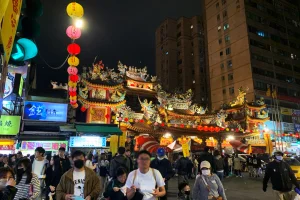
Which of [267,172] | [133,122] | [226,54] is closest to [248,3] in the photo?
[226,54]

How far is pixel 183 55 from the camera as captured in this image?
66375 millimetres

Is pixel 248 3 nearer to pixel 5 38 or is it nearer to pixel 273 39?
pixel 273 39

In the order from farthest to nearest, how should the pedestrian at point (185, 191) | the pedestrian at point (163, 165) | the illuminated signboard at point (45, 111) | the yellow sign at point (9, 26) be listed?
the illuminated signboard at point (45, 111), the pedestrian at point (163, 165), the pedestrian at point (185, 191), the yellow sign at point (9, 26)

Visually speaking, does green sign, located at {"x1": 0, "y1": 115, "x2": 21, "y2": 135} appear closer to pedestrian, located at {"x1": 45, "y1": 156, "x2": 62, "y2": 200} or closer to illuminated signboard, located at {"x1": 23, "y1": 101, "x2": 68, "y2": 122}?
illuminated signboard, located at {"x1": 23, "y1": 101, "x2": 68, "y2": 122}

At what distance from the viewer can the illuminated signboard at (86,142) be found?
16266 millimetres

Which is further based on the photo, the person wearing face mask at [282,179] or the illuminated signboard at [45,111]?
the illuminated signboard at [45,111]

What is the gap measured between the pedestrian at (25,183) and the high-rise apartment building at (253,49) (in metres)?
42.0

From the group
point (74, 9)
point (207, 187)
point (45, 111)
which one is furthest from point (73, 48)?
point (207, 187)

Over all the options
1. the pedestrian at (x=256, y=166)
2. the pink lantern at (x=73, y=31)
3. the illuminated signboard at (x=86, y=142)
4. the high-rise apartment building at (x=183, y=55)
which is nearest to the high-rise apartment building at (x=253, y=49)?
the high-rise apartment building at (x=183, y=55)

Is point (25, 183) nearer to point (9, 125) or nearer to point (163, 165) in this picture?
point (163, 165)

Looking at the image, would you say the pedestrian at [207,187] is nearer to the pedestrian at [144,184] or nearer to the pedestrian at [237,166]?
the pedestrian at [144,184]

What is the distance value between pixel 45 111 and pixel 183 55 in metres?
53.3

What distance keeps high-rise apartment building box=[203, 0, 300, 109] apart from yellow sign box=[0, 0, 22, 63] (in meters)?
43.3

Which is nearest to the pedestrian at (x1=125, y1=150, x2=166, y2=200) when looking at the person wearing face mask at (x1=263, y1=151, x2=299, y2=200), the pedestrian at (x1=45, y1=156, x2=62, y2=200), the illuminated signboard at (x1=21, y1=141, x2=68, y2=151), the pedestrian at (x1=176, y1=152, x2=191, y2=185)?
the pedestrian at (x1=45, y1=156, x2=62, y2=200)
